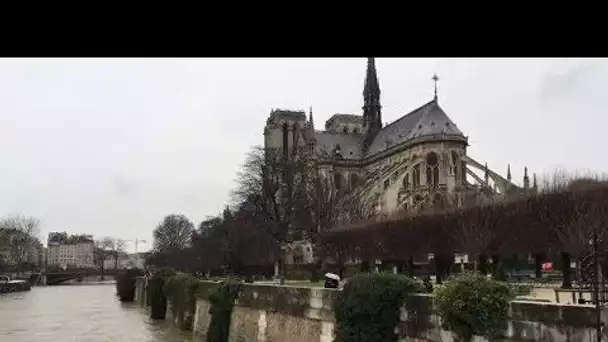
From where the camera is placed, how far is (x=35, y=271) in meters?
129

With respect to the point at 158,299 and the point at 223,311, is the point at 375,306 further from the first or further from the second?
the point at 158,299

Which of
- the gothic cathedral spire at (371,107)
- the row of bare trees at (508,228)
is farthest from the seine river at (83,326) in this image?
the gothic cathedral spire at (371,107)

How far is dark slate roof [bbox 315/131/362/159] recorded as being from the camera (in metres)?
93.0

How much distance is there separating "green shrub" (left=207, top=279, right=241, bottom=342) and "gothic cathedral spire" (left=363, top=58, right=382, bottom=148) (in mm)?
68437

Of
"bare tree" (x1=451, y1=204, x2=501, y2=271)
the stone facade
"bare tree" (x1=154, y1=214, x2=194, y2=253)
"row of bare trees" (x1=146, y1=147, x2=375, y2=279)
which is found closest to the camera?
"bare tree" (x1=451, y1=204, x2=501, y2=271)

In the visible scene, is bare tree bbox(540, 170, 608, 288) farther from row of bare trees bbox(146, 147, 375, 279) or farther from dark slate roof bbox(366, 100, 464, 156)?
dark slate roof bbox(366, 100, 464, 156)

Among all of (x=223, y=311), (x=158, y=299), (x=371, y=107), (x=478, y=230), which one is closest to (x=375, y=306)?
(x=223, y=311)

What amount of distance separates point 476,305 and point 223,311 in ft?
53.3

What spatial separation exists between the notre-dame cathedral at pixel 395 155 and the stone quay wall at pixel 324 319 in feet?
109

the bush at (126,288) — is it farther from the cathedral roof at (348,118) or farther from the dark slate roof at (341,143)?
the cathedral roof at (348,118)

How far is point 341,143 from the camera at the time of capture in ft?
314

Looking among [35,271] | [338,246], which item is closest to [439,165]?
[338,246]

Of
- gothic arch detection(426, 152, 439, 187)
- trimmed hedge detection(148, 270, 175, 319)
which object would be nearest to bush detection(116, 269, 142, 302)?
trimmed hedge detection(148, 270, 175, 319)
